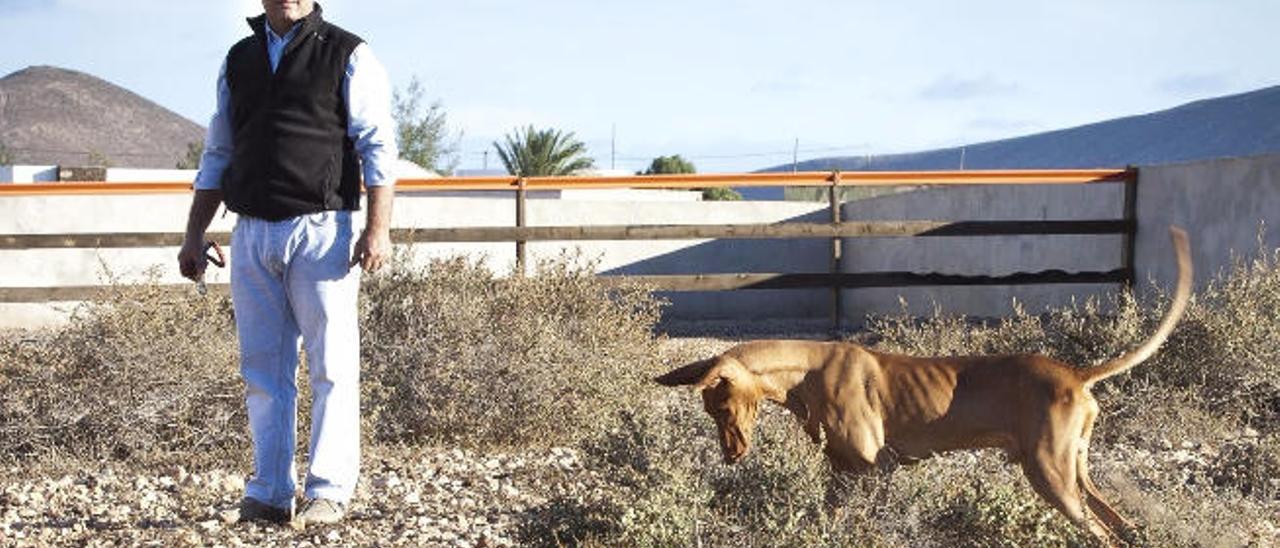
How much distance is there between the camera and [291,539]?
258 inches

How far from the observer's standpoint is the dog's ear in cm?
545

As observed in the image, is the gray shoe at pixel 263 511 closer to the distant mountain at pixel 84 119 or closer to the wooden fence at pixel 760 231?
the wooden fence at pixel 760 231

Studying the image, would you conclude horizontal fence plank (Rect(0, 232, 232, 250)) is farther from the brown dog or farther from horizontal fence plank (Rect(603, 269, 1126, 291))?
the brown dog

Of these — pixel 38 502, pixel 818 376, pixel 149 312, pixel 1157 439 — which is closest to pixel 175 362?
pixel 149 312

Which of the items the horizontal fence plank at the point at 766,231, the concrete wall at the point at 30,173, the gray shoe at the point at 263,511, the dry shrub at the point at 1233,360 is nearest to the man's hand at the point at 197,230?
the gray shoe at the point at 263,511

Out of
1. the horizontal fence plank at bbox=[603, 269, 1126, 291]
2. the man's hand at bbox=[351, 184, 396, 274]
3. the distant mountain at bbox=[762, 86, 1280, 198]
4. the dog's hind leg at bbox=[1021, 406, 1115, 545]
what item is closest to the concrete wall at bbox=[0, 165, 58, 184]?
the horizontal fence plank at bbox=[603, 269, 1126, 291]

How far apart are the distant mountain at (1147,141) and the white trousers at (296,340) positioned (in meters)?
90.3

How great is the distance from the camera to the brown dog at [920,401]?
5469 millimetres

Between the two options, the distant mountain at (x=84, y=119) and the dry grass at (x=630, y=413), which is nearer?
the dry grass at (x=630, y=413)

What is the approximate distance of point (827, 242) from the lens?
22531 mm

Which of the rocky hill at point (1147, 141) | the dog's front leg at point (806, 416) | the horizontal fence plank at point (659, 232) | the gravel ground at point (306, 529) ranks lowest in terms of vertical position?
the gravel ground at point (306, 529)

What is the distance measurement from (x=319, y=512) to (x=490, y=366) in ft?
7.98

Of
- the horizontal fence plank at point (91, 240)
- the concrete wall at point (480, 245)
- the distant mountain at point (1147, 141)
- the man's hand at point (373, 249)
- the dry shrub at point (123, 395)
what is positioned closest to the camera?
the man's hand at point (373, 249)

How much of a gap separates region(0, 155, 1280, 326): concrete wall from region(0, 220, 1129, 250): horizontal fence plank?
363 millimetres
